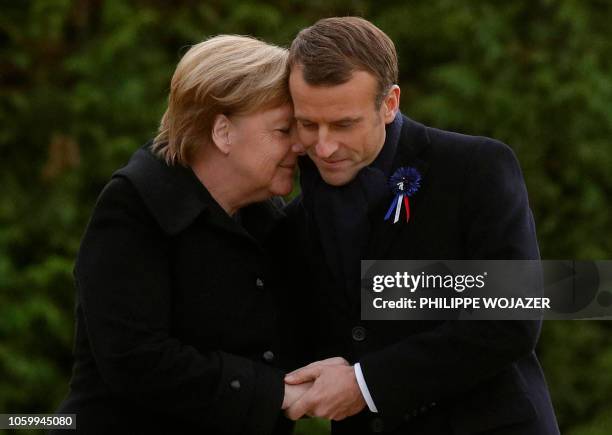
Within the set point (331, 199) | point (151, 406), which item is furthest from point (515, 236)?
point (151, 406)

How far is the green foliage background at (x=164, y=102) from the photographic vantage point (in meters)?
5.82

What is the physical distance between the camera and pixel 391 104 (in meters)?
3.16

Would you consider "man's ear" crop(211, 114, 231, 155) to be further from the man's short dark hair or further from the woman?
the man's short dark hair

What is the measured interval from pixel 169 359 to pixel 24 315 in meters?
2.91

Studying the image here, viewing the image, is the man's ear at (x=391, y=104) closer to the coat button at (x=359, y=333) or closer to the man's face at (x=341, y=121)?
the man's face at (x=341, y=121)

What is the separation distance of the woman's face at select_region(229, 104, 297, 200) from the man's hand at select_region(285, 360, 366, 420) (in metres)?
0.59

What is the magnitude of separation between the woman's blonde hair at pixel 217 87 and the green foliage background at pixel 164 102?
2.65 meters

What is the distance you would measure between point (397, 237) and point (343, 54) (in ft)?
1.73

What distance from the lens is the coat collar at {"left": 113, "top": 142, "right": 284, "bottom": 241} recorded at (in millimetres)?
3113

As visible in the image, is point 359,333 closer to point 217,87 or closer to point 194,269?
point 194,269

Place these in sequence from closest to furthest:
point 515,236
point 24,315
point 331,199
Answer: point 515,236 → point 331,199 → point 24,315

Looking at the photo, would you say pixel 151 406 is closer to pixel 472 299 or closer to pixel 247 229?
pixel 247 229

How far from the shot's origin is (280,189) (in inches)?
133

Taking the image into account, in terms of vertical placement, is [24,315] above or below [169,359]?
below
